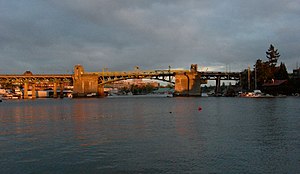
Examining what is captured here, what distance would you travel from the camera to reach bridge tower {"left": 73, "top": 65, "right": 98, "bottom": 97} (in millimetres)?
178375

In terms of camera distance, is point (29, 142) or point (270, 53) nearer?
point (29, 142)

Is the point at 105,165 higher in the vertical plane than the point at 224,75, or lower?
lower

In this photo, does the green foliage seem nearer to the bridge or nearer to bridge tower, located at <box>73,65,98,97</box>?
the bridge

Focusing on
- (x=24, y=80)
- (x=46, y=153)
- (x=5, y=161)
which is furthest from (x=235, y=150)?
(x=24, y=80)

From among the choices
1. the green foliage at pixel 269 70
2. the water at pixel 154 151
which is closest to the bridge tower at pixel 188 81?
the green foliage at pixel 269 70

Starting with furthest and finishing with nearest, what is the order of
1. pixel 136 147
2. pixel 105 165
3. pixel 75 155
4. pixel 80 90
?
pixel 80 90 → pixel 136 147 → pixel 75 155 → pixel 105 165

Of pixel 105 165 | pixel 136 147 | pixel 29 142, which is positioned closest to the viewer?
pixel 105 165

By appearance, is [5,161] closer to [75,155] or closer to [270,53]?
[75,155]

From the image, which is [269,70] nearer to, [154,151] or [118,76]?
[118,76]

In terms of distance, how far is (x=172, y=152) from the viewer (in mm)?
21312

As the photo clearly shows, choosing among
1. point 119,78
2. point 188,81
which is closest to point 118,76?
point 119,78

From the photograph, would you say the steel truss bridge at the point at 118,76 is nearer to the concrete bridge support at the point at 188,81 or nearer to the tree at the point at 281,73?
the concrete bridge support at the point at 188,81

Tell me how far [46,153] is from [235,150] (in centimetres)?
1240

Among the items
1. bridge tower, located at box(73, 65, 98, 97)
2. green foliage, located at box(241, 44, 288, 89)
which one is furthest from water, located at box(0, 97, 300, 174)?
bridge tower, located at box(73, 65, 98, 97)
